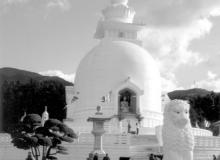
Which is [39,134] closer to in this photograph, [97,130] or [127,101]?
[97,130]

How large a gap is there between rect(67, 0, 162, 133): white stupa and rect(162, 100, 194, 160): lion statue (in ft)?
69.4

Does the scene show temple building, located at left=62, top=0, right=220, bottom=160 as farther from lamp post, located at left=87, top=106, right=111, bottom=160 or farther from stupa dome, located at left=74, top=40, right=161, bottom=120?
lamp post, located at left=87, top=106, right=111, bottom=160

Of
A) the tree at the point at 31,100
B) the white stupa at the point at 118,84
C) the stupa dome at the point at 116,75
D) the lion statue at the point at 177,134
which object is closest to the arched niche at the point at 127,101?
the white stupa at the point at 118,84

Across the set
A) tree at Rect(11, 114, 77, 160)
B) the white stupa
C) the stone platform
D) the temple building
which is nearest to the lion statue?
tree at Rect(11, 114, 77, 160)

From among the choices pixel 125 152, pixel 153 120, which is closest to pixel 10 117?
pixel 153 120

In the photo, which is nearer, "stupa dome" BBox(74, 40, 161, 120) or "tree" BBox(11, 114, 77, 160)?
"tree" BBox(11, 114, 77, 160)

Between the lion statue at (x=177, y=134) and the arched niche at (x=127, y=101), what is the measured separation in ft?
77.0

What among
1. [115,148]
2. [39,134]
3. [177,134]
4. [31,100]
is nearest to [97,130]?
[115,148]

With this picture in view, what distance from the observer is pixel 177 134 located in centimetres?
1477

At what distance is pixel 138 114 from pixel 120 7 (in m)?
12.9

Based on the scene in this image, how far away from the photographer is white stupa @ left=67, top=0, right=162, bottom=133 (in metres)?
38.1

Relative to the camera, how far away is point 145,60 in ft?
136

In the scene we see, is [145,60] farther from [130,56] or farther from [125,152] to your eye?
[125,152]

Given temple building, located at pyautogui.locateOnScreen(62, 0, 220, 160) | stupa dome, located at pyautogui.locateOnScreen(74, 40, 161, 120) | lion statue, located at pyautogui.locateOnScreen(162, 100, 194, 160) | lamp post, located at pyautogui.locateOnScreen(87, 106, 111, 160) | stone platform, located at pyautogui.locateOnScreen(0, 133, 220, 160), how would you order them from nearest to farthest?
lion statue, located at pyautogui.locateOnScreen(162, 100, 194, 160), lamp post, located at pyautogui.locateOnScreen(87, 106, 111, 160), stone platform, located at pyautogui.locateOnScreen(0, 133, 220, 160), temple building, located at pyautogui.locateOnScreen(62, 0, 220, 160), stupa dome, located at pyautogui.locateOnScreen(74, 40, 161, 120)
